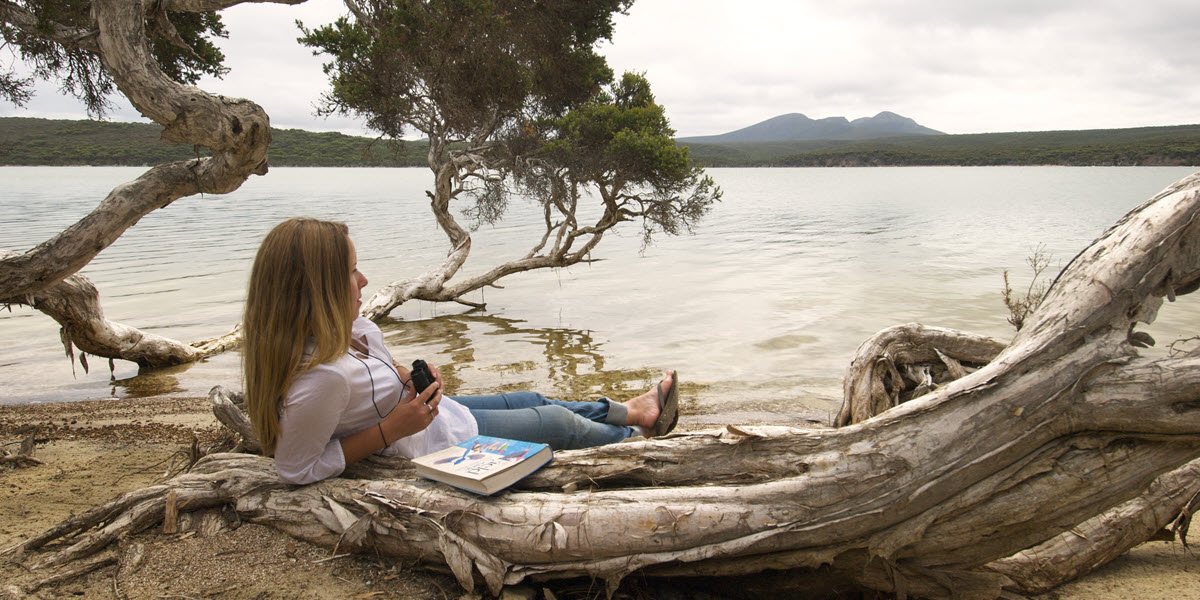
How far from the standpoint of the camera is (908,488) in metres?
2.37

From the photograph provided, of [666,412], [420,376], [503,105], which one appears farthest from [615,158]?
[420,376]

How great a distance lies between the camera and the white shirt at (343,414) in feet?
8.20

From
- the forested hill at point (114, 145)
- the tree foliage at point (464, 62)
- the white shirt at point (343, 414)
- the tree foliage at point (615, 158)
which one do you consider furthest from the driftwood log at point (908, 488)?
the forested hill at point (114, 145)

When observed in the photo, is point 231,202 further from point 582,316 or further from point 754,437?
point 754,437

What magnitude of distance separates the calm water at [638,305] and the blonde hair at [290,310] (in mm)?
4667

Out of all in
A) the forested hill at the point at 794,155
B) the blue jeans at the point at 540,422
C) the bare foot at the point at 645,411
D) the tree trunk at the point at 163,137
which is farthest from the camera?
the forested hill at the point at 794,155

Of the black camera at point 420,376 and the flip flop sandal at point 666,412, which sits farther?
the flip flop sandal at point 666,412

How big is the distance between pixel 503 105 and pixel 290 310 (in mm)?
9941

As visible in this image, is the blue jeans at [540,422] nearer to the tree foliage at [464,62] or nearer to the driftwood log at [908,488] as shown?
the driftwood log at [908,488]

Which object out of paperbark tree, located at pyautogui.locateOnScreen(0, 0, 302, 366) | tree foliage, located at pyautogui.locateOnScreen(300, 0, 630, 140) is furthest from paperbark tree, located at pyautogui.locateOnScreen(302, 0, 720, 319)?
paperbark tree, located at pyautogui.locateOnScreen(0, 0, 302, 366)

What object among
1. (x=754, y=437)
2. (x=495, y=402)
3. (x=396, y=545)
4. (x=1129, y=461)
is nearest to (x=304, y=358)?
(x=396, y=545)

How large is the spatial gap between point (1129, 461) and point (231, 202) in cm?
5142

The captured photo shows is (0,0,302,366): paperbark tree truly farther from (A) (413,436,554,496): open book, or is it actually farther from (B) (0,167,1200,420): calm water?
(A) (413,436,554,496): open book

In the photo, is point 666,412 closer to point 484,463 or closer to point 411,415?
point 484,463
